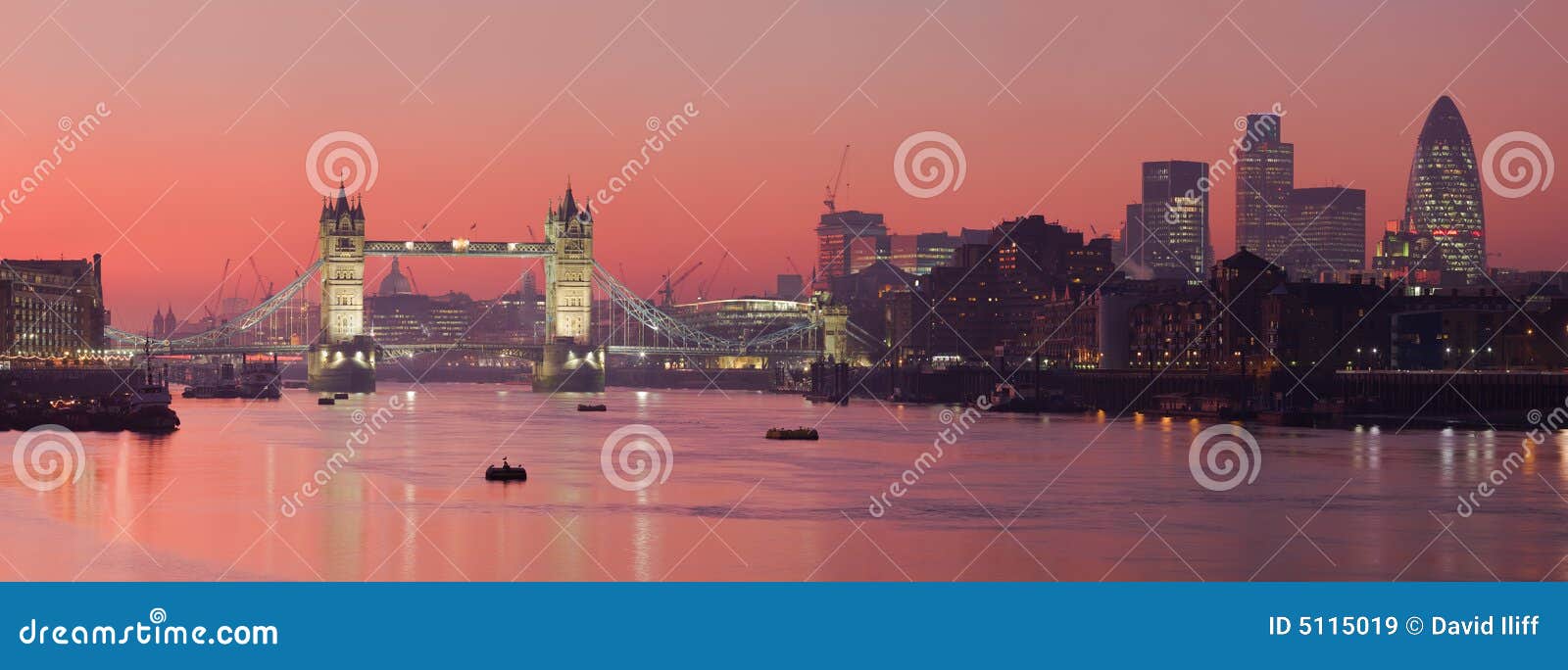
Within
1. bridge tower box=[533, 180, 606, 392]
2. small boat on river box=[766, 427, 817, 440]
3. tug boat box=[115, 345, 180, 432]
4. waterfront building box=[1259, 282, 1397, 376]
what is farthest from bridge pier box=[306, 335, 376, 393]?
small boat on river box=[766, 427, 817, 440]

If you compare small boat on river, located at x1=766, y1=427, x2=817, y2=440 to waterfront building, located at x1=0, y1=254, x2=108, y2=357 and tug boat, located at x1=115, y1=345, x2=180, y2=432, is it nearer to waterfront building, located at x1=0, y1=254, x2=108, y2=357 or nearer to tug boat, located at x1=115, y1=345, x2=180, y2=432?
tug boat, located at x1=115, y1=345, x2=180, y2=432

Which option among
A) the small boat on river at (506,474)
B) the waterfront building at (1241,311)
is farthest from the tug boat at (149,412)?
the waterfront building at (1241,311)

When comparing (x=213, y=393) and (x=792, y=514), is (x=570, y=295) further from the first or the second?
(x=792, y=514)

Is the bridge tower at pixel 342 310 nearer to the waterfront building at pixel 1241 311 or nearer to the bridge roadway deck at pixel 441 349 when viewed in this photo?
the bridge roadway deck at pixel 441 349

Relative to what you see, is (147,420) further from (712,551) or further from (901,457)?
(712,551)

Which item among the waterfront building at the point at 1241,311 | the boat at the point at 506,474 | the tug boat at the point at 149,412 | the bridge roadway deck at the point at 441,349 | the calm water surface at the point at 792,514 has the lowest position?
the calm water surface at the point at 792,514

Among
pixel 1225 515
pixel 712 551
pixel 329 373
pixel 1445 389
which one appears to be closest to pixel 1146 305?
pixel 1445 389

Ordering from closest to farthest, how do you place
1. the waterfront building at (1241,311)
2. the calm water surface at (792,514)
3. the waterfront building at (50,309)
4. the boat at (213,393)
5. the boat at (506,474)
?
1. the calm water surface at (792,514)
2. the boat at (506,474)
3. the waterfront building at (1241,311)
4. the waterfront building at (50,309)
5. the boat at (213,393)
